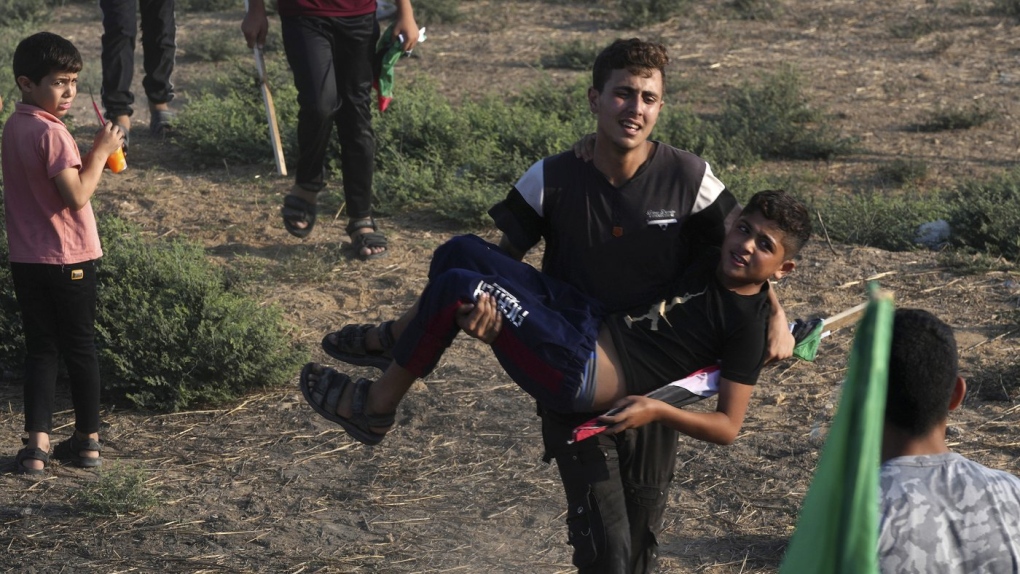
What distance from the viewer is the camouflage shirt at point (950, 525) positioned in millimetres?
2260

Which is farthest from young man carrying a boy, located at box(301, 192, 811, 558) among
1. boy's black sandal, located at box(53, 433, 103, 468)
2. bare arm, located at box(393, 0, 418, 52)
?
bare arm, located at box(393, 0, 418, 52)

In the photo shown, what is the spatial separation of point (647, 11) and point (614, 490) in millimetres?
11039

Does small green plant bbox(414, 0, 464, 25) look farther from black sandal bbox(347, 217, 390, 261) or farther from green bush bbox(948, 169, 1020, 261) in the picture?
green bush bbox(948, 169, 1020, 261)

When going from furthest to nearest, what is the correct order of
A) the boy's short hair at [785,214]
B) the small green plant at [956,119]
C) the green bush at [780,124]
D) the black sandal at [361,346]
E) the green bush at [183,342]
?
the small green plant at [956,119], the green bush at [780,124], the green bush at [183,342], the black sandal at [361,346], the boy's short hair at [785,214]

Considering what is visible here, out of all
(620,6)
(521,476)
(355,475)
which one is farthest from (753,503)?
(620,6)

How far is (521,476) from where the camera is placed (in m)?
5.18

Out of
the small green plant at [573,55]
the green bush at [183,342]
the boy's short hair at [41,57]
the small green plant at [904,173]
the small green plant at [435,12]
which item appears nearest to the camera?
the boy's short hair at [41,57]

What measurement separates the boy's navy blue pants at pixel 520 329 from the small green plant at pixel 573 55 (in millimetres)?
9098

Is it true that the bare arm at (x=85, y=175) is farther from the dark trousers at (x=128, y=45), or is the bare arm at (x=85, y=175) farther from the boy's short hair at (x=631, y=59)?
the dark trousers at (x=128, y=45)

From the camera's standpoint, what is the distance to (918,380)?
235cm

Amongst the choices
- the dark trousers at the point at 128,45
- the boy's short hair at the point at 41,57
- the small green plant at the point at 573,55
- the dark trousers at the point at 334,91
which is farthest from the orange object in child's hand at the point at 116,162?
the small green plant at the point at 573,55

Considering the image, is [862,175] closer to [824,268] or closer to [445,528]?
[824,268]

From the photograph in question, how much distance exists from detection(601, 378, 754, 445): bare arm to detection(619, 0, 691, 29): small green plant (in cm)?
1101

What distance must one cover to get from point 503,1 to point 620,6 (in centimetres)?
168
